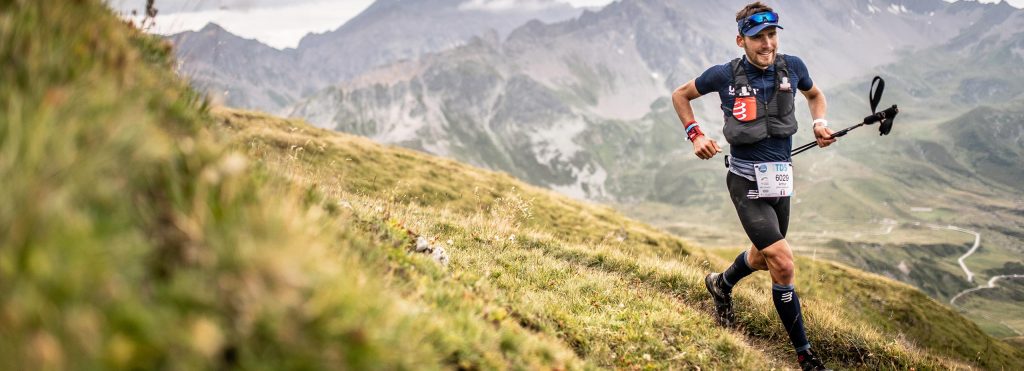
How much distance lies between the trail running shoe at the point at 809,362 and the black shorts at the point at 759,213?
1.51 m

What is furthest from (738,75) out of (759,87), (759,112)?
(759,112)

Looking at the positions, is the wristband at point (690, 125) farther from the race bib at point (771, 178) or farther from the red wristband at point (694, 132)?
the race bib at point (771, 178)

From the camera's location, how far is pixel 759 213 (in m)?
7.37

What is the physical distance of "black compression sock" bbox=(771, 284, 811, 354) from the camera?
7047 millimetres

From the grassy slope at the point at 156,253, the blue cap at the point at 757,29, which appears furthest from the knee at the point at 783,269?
the grassy slope at the point at 156,253

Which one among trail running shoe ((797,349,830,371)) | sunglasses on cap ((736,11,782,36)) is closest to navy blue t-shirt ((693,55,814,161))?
sunglasses on cap ((736,11,782,36))

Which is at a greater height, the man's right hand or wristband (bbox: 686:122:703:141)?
wristband (bbox: 686:122:703:141)

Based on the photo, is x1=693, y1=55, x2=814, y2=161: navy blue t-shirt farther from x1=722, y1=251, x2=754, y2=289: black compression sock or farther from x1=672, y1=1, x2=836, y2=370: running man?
x1=722, y1=251, x2=754, y2=289: black compression sock

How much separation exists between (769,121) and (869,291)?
66.5 metres

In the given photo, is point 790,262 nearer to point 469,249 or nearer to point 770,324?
point 770,324

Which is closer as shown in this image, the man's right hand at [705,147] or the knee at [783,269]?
the knee at [783,269]

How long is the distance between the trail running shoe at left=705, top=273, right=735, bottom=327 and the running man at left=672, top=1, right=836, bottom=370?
0.05 ft

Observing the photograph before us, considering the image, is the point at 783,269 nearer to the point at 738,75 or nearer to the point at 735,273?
the point at 735,273

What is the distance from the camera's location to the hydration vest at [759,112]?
7.59m
